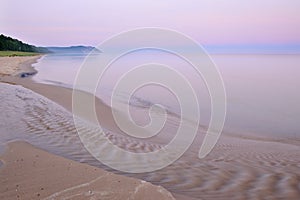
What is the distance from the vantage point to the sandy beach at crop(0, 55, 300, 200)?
4.16m

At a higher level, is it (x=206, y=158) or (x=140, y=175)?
(x=206, y=158)

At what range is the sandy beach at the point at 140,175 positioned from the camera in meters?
4.16

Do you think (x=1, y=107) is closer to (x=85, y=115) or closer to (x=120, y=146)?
(x=85, y=115)

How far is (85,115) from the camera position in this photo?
431 inches

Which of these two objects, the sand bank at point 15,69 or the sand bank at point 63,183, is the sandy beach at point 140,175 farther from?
Answer: the sand bank at point 15,69

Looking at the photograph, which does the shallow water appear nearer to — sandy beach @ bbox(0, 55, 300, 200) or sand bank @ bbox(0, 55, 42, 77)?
sandy beach @ bbox(0, 55, 300, 200)

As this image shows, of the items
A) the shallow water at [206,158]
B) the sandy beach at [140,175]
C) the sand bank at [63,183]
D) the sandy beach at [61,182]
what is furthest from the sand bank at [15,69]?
the sand bank at [63,183]

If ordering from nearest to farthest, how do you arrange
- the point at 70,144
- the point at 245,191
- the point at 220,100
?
the point at 245,191, the point at 70,144, the point at 220,100

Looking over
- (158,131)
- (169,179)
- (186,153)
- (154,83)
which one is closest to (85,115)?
(158,131)

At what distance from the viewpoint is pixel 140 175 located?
5.30 meters

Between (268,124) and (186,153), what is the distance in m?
6.55

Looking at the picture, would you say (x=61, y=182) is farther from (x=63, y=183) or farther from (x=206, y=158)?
(x=206, y=158)

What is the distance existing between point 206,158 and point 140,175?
222 cm

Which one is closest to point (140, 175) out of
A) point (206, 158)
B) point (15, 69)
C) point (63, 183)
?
point (63, 183)
